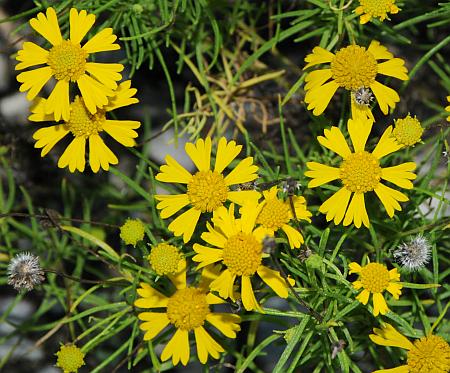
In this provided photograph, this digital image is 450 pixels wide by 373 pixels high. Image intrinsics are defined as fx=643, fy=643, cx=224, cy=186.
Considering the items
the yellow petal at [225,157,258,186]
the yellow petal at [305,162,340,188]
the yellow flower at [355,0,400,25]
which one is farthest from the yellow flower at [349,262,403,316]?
the yellow flower at [355,0,400,25]

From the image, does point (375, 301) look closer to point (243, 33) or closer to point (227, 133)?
point (227, 133)

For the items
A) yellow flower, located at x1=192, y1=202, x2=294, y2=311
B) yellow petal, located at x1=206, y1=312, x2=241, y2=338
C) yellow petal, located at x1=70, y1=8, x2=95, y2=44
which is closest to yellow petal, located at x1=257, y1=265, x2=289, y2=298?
yellow flower, located at x1=192, y1=202, x2=294, y2=311

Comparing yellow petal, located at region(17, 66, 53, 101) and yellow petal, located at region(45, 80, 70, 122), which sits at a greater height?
yellow petal, located at region(17, 66, 53, 101)

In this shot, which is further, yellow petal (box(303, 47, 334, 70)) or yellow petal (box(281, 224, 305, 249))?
yellow petal (box(303, 47, 334, 70))

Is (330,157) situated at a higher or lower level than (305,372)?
higher

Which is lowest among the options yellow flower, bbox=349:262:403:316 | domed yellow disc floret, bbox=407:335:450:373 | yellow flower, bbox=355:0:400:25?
domed yellow disc floret, bbox=407:335:450:373

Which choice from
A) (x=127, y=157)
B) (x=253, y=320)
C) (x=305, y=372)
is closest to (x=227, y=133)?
(x=127, y=157)

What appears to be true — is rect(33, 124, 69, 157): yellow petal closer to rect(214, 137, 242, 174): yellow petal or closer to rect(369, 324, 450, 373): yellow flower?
rect(214, 137, 242, 174): yellow petal

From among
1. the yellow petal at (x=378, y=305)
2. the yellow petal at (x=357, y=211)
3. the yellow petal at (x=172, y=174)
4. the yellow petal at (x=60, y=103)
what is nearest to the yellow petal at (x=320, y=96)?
the yellow petal at (x=357, y=211)
